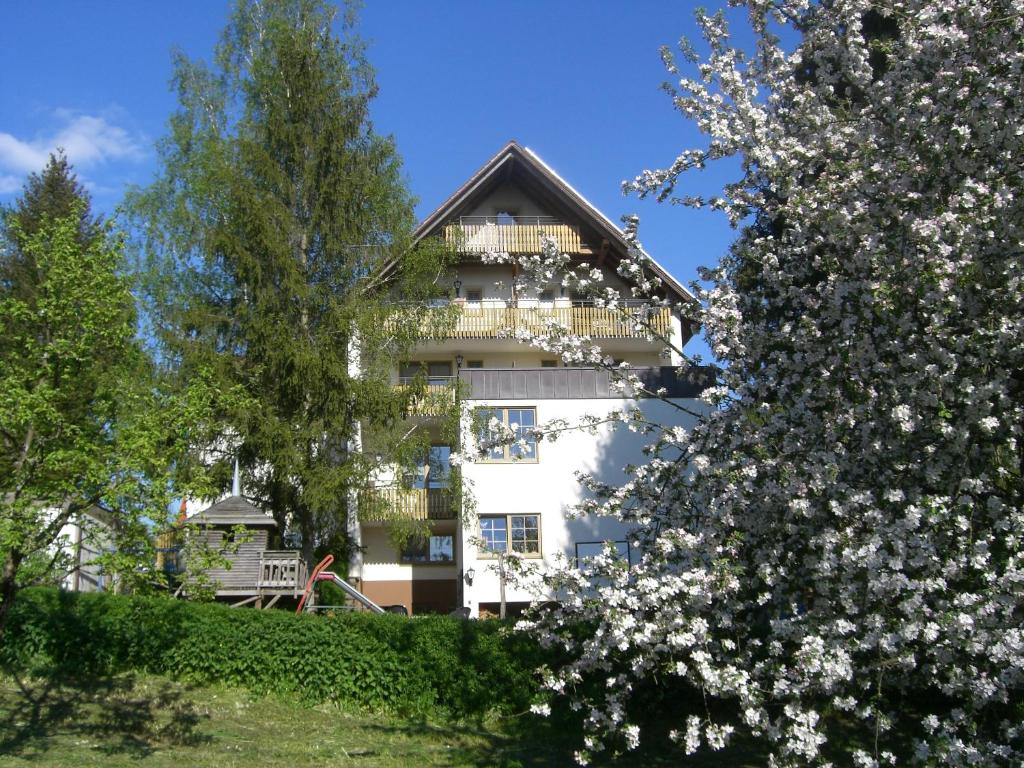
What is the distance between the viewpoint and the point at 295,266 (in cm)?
2372

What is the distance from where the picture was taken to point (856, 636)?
870cm

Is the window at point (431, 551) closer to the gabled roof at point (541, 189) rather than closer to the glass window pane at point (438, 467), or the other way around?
the glass window pane at point (438, 467)

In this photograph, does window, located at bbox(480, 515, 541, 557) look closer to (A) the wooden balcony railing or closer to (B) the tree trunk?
(A) the wooden balcony railing

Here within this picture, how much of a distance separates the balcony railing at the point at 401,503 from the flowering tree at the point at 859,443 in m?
12.4

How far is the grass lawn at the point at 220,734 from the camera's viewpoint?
1345cm

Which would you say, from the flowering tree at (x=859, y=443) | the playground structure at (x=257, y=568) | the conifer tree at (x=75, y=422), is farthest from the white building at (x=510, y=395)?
the flowering tree at (x=859, y=443)

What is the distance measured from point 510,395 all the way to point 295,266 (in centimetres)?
662

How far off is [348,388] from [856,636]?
633 inches

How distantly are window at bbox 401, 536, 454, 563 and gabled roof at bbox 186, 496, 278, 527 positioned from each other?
7347 mm

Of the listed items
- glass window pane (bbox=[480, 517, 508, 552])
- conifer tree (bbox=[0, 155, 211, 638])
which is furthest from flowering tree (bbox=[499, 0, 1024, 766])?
glass window pane (bbox=[480, 517, 508, 552])

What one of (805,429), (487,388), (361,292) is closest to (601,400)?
(487,388)

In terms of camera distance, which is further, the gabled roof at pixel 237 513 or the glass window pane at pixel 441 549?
the glass window pane at pixel 441 549

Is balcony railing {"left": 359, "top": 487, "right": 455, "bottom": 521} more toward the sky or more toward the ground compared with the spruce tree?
more toward the ground

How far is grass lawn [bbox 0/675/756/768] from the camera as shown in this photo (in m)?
13.4
